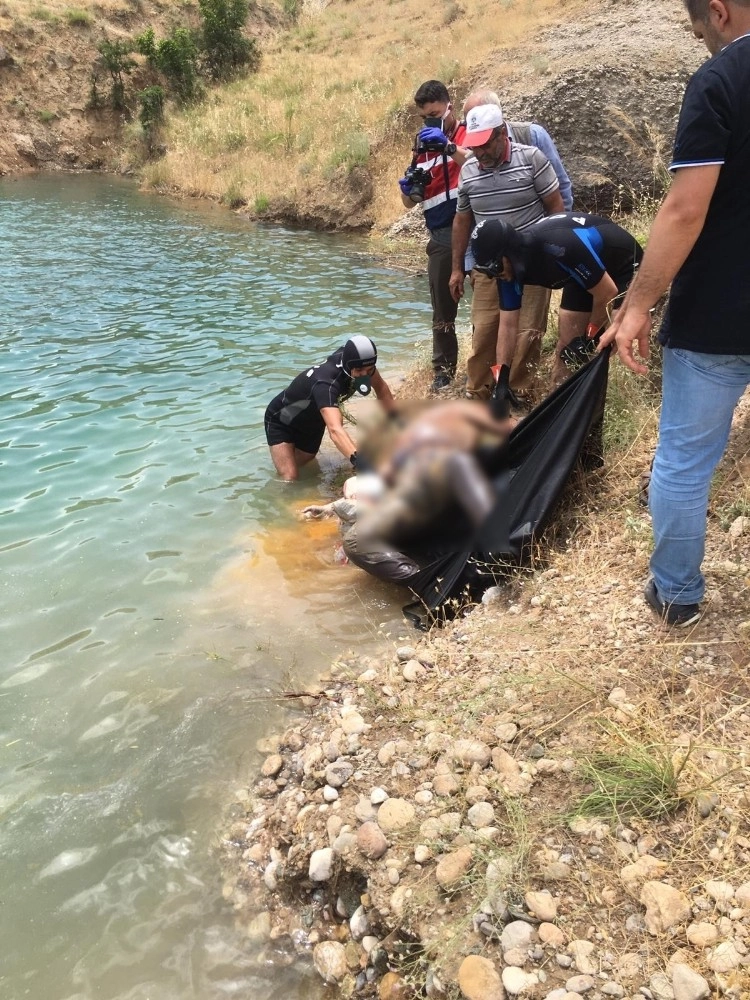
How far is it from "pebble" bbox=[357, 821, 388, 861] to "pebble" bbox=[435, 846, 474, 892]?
225mm

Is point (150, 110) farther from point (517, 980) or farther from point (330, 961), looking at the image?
point (517, 980)

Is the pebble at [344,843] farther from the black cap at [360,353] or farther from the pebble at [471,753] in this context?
the black cap at [360,353]

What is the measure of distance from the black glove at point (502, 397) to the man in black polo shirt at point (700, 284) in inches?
22.3

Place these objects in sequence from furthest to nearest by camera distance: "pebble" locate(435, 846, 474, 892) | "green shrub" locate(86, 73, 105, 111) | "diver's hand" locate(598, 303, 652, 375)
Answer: "green shrub" locate(86, 73, 105, 111) < "diver's hand" locate(598, 303, 652, 375) < "pebble" locate(435, 846, 474, 892)

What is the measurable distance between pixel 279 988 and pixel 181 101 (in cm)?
2911

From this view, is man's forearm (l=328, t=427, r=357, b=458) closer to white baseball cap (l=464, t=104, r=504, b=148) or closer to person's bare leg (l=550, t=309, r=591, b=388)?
person's bare leg (l=550, t=309, r=591, b=388)

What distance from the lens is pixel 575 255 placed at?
382 cm

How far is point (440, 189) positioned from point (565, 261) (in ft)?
8.28

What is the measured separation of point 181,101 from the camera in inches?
1016

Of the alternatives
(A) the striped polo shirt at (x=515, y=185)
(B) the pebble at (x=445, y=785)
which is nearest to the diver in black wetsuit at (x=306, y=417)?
(A) the striped polo shirt at (x=515, y=185)

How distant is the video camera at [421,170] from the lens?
5.73 meters

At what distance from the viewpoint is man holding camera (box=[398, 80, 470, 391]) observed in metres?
5.70

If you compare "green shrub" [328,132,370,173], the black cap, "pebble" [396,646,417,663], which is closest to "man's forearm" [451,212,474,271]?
the black cap

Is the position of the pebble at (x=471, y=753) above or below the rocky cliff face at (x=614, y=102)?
below
